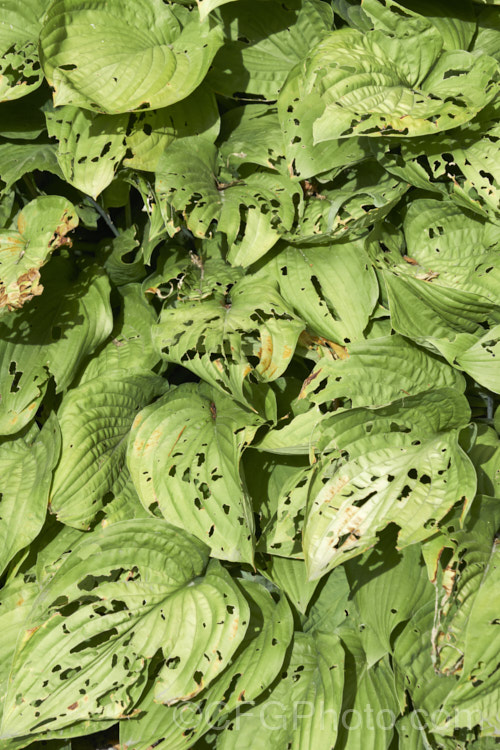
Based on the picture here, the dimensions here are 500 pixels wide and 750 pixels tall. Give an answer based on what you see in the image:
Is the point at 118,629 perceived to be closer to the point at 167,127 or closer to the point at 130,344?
the point at 130,344

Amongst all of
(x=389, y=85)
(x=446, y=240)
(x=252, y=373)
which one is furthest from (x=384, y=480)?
(x=389, y=85)

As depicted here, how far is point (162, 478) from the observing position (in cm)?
152

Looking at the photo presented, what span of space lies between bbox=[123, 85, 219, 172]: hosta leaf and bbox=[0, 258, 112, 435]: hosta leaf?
331 mm

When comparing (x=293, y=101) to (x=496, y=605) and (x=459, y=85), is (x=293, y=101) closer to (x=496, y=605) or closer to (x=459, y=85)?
(x=459, y=85)

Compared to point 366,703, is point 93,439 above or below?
above

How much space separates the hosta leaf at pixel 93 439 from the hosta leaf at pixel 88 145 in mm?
453

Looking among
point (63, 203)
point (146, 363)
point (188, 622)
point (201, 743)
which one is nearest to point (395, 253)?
point (146, 363)

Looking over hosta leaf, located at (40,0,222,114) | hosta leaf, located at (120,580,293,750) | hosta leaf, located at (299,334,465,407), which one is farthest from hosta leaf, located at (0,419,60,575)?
hosta leaf, located at (40,0,222,114)

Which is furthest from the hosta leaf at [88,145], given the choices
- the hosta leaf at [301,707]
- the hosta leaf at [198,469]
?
the hosta leaf at [301,707]

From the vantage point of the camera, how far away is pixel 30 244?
59.0 inches

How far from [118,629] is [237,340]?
0.74 m

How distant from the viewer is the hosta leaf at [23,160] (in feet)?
5.02

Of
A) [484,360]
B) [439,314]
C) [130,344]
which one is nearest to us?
[484,360]

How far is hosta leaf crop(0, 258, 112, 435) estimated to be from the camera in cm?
159
